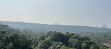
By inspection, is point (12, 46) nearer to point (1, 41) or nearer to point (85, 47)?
point (1, 41)

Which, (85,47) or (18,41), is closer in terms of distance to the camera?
(18,41)

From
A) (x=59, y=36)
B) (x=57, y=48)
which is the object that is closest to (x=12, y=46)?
(x=57, y=48)

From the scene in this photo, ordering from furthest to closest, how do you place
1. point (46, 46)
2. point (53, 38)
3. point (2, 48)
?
1. point (53, 38)
2. point (46, 46)
3. point (2, 48)

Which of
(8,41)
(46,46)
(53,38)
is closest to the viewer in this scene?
(8,41)

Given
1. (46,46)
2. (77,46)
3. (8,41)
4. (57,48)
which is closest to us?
(8,41)

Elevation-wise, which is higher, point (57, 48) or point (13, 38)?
point (13, 38)

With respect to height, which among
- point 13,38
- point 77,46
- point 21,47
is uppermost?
point 13,38

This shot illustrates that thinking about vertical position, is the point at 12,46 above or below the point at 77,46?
above

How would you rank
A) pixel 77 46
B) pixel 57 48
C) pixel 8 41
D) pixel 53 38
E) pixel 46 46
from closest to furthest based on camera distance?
pixel 8 41 < pixel 57 48 < pixel 46 46 < pixel 77 46 < pixel 53 38

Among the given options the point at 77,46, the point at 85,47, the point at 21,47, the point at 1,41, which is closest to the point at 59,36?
the point at 77,46
